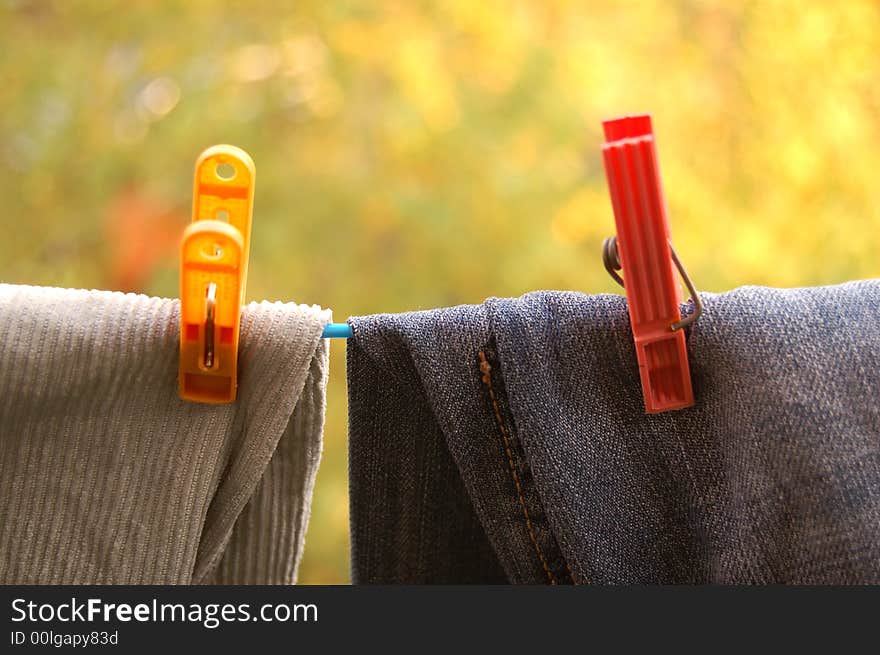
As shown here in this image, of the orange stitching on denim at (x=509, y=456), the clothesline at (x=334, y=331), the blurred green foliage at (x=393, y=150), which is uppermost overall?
the blurred green foliage at (x=393, y=150)

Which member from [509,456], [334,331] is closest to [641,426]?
[509,456]

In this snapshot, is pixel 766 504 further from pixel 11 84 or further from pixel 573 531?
pixel 11 84

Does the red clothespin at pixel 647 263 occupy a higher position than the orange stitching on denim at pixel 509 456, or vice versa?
the red clothespin at pixel 647 263

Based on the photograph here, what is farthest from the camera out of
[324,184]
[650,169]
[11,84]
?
[324,184]

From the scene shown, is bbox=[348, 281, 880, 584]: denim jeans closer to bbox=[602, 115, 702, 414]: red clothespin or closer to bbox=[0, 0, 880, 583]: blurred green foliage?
bbox=[602, 115, 702, 414]: red clothespin

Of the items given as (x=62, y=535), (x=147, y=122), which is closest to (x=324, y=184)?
(x=147, y=122)

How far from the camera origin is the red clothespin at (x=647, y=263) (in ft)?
1.33

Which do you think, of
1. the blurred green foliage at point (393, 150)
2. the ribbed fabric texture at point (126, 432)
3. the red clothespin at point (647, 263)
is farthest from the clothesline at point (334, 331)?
the blurred green foliage at point (393, 150)

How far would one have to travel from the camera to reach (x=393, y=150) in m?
1.61

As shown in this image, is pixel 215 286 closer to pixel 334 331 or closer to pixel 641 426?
pixel 334 331

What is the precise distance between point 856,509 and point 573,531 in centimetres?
14

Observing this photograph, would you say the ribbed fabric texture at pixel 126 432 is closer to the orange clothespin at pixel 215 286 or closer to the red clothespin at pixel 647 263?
the orange clothespin at pixel 215 286

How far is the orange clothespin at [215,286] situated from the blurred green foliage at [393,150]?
1103mm

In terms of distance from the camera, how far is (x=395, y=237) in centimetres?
167
